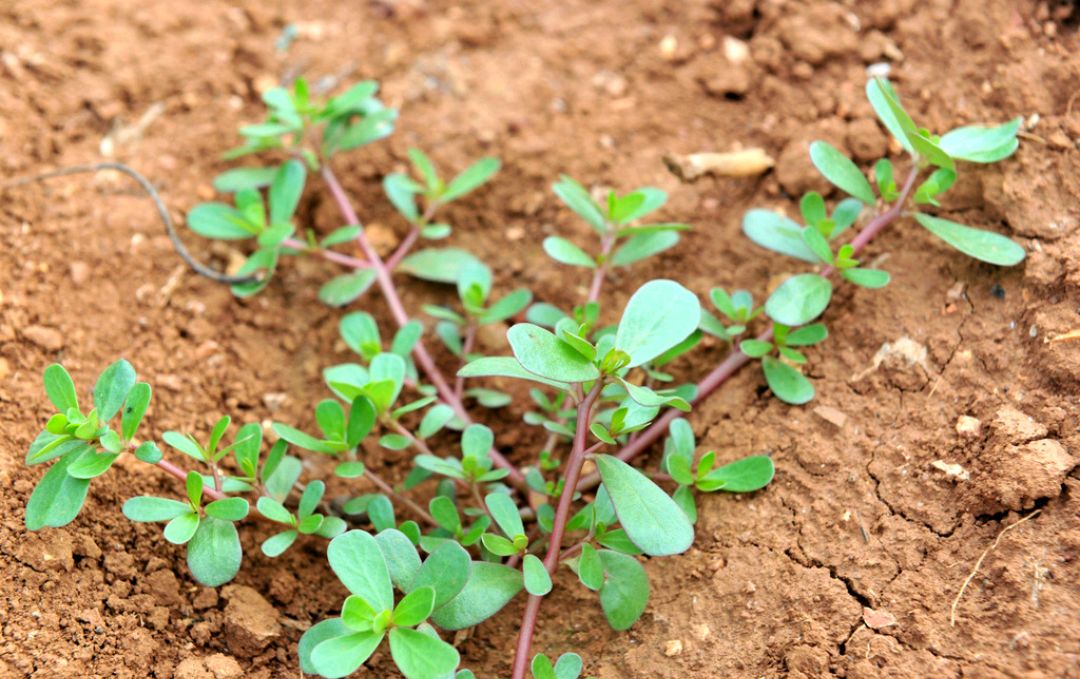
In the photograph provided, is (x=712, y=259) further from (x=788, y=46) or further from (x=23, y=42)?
(x=23, y=42)

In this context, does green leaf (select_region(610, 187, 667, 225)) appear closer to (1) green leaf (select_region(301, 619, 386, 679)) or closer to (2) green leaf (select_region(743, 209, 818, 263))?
(2) green leaf (select_region(743, 209, 818, 263))

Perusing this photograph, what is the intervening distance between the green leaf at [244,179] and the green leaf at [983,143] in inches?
75.4

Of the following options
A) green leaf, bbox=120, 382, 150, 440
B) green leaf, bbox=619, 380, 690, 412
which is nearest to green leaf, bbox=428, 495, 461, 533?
green leaf, bbox=619, 380, 690, 412

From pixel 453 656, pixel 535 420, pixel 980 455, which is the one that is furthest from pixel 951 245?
pixel 453 656

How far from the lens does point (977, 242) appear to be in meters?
2.36

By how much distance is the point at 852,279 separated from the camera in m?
2.39

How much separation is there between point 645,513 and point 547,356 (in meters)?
0.39

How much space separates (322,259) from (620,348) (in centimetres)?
132

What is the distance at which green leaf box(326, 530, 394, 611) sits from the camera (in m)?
1.91

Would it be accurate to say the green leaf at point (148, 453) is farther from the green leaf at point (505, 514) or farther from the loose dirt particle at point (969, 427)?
the loose dirt particle at point (969, 427)

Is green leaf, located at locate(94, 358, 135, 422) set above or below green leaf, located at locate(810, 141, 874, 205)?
below

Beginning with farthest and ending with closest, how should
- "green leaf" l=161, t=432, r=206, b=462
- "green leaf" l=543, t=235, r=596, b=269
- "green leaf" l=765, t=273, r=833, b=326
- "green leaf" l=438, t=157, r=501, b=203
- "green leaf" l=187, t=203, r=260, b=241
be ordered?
1. "green leaf" l=438, t=157, r=501, b=203
2. "green leaf" l=187, t=203, r=260, b=241
3. "green leaf" l=543, t=235, r=596, b=269
4. "green leaf" l=765, t=273, r=833, b=326
5. "green leaf" l=161, t=432, r=206, b=462

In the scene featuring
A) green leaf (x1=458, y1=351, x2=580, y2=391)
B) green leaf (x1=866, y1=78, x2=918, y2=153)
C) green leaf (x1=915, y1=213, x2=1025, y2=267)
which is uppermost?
green leaf (x1=866, y1=78, x2=918, y2=153)

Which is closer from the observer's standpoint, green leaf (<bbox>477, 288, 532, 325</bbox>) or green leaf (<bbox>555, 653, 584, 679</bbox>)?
green leaf (<bbox>555, 653, 584, 679</bbox>)
